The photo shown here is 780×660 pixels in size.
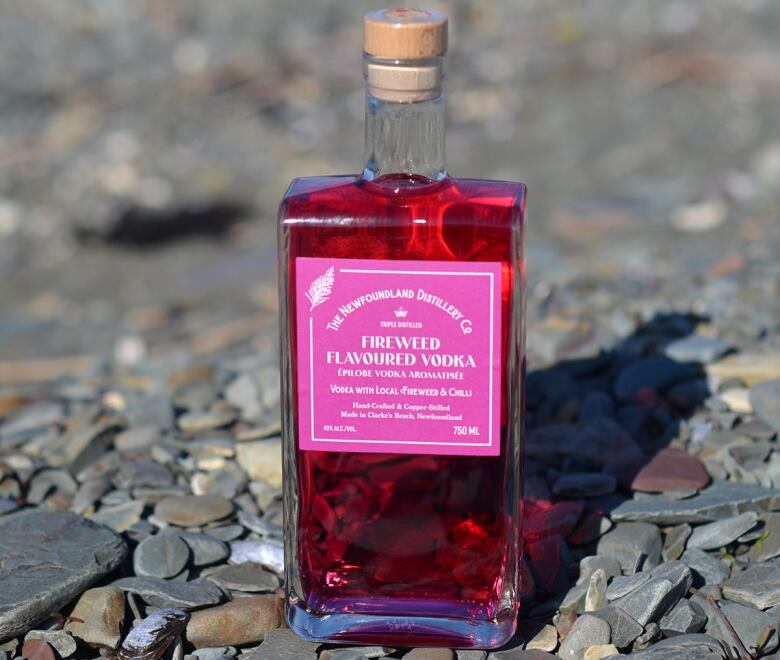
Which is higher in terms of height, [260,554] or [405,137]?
[405,137]

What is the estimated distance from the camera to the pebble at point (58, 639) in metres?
2.15

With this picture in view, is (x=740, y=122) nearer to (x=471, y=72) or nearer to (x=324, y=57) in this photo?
(x=471, y=72)

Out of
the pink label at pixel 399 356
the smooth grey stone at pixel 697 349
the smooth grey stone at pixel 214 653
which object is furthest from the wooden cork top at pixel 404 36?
the smooth grey stone at pixel 697 349

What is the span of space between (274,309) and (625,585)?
3032 mm

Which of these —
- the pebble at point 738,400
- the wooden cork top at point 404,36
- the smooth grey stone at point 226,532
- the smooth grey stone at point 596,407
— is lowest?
the smooth grey stone at point 226,532

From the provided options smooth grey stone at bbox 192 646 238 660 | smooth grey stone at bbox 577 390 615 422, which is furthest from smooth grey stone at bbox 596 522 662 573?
smooth grey stone at bbox 192 646 238 660

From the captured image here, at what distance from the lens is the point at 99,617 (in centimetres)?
220

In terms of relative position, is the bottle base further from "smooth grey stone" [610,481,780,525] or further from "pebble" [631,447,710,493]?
"pebble" [631,447,710,493]

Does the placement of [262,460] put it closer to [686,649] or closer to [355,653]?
[355,653]

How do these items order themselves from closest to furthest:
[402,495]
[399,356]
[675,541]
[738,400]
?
[399,356]
[402,495]
[675,541]
[738,400]

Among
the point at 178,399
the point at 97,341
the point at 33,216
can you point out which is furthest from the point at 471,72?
the point at 178,399

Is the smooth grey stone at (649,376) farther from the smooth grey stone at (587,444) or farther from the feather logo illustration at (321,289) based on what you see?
the feather logo illustration at (321,289)

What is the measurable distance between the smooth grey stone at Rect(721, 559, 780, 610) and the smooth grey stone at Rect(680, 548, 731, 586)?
25 mm

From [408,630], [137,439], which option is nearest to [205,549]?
[408,630]
